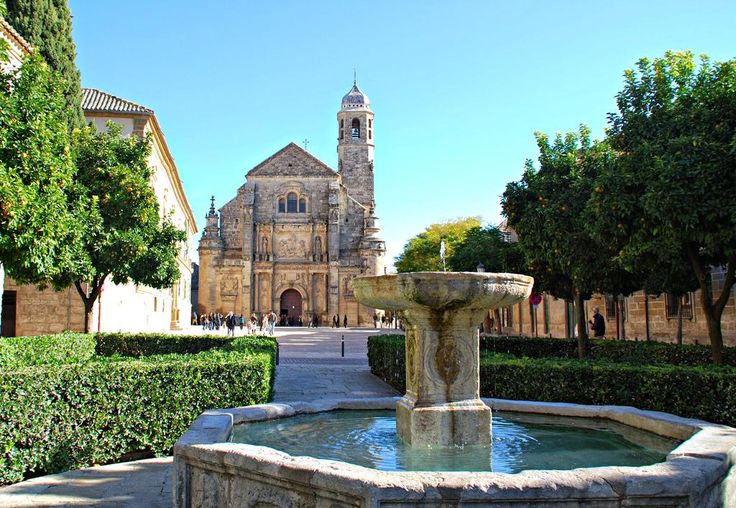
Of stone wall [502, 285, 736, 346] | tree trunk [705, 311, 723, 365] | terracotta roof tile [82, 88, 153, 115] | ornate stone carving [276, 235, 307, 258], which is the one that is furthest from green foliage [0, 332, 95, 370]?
ornate stone carving [276, 235, 307, 258]

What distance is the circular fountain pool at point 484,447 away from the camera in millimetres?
4684

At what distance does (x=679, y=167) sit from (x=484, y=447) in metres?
5.74

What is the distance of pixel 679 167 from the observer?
28.8ft

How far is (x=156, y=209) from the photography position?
16.1 metres

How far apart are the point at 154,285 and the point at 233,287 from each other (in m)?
32.4

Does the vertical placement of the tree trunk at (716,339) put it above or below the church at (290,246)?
below

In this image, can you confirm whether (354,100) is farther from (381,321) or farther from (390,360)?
(390,360)

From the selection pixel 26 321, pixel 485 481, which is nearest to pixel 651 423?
pixel 485 481

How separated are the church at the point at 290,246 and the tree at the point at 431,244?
19.2ft

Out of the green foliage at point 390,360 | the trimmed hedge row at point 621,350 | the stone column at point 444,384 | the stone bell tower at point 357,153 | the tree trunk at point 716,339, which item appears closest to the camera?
the stone column at point 444,384

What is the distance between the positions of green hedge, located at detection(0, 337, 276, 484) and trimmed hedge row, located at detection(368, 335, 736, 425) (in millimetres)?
3404

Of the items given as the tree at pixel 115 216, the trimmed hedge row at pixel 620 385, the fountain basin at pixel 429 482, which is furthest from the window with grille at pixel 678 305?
the fountain basin at pixel 429 482

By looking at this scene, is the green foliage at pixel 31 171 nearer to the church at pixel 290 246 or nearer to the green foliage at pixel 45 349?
the green foliage at pixel 45 349

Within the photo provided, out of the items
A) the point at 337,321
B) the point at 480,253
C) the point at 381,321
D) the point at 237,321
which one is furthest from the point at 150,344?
the point at 381,321
